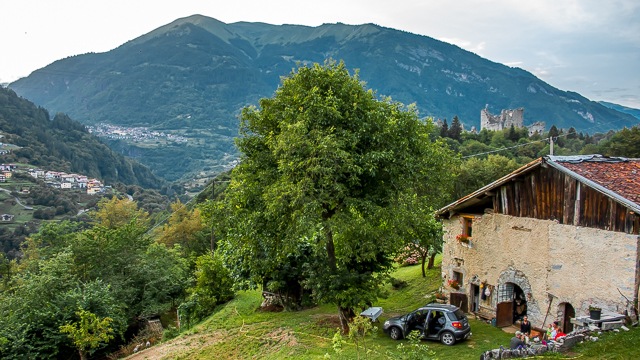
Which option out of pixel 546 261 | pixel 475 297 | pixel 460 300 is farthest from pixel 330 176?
pixel 475 297

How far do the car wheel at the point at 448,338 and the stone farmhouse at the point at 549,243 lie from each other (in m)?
3.57

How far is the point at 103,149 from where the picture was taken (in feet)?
629

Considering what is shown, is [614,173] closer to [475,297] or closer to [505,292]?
[505,292]

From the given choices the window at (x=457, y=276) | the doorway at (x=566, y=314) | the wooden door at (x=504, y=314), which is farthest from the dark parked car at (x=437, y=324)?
the window at (x=457, y=276)

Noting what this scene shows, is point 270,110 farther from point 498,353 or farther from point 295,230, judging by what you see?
point 498,353

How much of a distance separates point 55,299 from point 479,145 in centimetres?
9607

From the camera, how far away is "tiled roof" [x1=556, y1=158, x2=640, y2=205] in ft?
49.5

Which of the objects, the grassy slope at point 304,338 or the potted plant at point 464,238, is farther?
the potted plant at point 464,238

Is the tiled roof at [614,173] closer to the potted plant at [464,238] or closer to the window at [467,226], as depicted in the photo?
the window at [467,226]

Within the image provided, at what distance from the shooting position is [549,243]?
17.1 metres

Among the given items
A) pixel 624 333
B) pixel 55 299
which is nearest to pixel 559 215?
pixel 624 333

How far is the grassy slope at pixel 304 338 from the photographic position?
49.6 feet

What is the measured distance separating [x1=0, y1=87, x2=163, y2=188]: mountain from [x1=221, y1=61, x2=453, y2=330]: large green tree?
553 feet

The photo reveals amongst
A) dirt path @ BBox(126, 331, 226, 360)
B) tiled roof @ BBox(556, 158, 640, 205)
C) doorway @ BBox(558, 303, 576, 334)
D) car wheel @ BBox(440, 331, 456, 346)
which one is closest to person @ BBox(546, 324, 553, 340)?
doorway @ BBox(558, 303, 576, 334)
